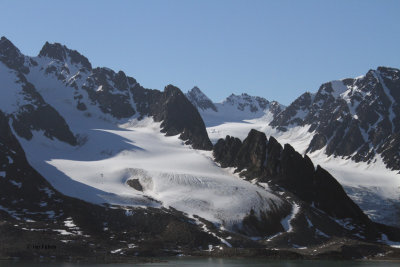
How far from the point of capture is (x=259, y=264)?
17588 centimetres

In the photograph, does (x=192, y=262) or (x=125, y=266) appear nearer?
(x=125, y=266)

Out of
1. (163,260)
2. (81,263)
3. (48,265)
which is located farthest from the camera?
(163,260)

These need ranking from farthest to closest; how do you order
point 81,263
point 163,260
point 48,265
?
point 163,260 → point 81,263 → point 48,265

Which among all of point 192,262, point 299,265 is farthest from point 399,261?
point 192,262

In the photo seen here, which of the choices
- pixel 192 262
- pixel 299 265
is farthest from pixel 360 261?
pixel 192 262

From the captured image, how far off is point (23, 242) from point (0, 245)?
6286mm

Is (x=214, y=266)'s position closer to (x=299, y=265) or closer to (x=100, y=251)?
→ (x=299, y=265)

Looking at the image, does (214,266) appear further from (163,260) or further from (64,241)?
(64,241)

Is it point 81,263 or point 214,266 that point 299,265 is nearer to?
point 214,266

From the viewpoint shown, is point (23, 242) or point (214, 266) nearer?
point (214, 266)

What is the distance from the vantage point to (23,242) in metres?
191

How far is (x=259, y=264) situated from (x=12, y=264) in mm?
62291

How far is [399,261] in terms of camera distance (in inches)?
7702

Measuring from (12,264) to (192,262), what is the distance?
46801mm
